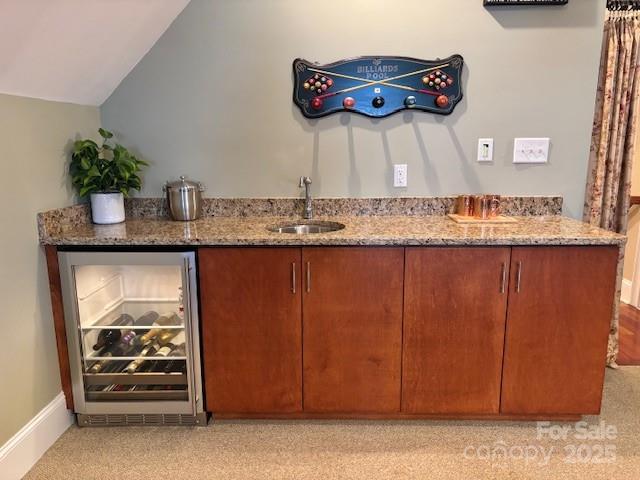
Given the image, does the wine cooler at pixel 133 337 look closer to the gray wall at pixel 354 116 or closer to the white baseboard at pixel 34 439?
the white baseboard at pixel 34 439

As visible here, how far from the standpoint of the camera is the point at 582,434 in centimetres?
192

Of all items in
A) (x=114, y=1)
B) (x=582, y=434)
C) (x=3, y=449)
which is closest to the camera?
(x=3, y=449)

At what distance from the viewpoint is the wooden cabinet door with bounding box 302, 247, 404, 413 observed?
182cm

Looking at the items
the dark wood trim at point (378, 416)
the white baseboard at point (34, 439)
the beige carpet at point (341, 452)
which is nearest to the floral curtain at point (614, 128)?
the dark wood trim at point (378, 416)

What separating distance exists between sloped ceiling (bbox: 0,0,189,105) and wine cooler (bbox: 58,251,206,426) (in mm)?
723

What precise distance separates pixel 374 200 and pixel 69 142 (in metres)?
1.50

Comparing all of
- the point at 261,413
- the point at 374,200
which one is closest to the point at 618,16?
the point at 374,200

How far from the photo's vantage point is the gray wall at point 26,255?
5.39 feet

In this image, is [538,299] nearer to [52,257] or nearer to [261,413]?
[261,413]

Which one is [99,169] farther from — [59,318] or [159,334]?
[159,334]

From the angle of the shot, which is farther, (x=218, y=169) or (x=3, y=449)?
(x=218, y=169)

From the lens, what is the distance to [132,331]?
6.84 feet

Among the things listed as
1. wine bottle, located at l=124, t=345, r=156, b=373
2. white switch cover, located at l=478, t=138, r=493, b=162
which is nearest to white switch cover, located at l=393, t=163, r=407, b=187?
white switch cover, located at l=478, t=138, r=493, b=162

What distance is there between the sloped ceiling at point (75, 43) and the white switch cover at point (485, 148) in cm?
165
